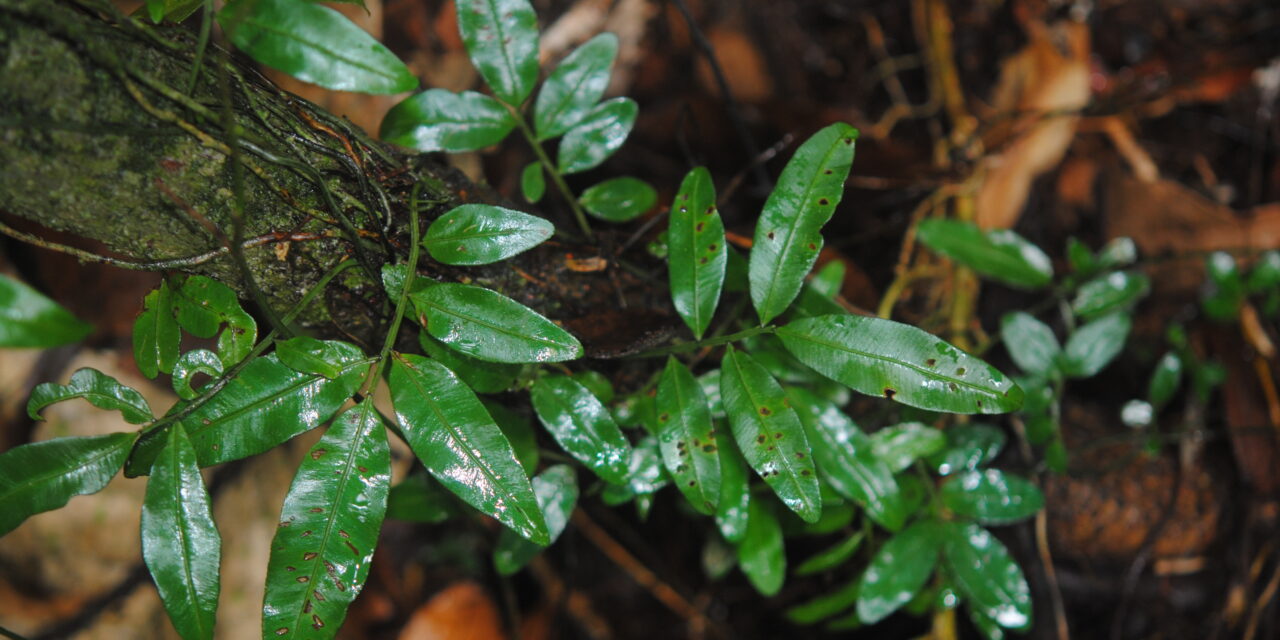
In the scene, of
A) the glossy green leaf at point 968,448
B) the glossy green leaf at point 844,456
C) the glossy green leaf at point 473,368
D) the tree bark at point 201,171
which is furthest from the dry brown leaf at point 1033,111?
the glossy green leaf at point 473,368

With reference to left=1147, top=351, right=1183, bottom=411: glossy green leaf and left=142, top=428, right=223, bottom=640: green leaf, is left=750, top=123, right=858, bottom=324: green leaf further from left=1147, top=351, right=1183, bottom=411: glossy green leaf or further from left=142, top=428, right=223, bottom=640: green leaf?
left=1147, top=351, right=1183, bottom=411: glossy green leaf

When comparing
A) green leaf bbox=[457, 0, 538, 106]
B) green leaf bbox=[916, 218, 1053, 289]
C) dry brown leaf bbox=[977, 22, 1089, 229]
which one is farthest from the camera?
dry brown leaf bbox=[977, 22, 1089, 229]

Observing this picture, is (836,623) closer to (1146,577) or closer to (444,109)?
(1146,577)

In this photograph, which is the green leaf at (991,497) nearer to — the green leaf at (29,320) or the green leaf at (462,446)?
the green leaf at (462,446)

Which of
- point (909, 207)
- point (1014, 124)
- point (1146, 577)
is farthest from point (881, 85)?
point (1146, 577)

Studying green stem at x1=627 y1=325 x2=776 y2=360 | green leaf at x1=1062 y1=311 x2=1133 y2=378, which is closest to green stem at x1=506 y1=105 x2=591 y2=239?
green stem at x1=627 y1=325 x2=776 y2=360
